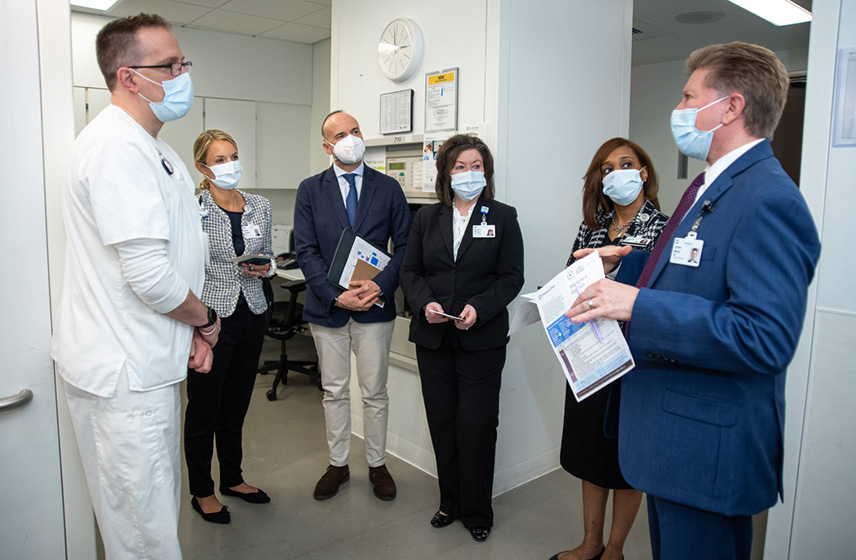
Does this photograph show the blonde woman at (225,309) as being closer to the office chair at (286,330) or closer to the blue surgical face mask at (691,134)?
the office chair at (286,330)

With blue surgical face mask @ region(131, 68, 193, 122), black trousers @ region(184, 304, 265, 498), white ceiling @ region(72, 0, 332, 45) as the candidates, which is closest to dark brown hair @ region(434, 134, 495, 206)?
black trousers @ region(184, 304, 265, 498)

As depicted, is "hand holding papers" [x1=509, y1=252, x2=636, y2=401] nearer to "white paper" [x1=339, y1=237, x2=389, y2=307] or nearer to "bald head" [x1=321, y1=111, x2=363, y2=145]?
"white paper" [x1=339, y1=237, x2=389, y2=307]

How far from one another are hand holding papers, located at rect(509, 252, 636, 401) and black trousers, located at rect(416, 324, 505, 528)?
97 cm

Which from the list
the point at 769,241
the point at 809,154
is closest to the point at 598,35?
the point at 809,154

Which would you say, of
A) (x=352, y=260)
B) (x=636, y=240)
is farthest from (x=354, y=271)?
(x=636, y=240)

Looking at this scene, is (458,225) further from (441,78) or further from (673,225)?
(673,225)

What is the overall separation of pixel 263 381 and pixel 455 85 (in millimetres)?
2909

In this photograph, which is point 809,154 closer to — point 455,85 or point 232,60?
point 455,85

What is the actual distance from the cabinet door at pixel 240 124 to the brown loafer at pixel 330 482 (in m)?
3.66

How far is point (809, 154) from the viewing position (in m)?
2.00

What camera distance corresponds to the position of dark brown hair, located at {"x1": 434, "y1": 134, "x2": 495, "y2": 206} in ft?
8.12

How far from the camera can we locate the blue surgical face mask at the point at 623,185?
2.10 m

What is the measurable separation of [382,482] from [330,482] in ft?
0.84

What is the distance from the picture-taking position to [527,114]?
110 inches
